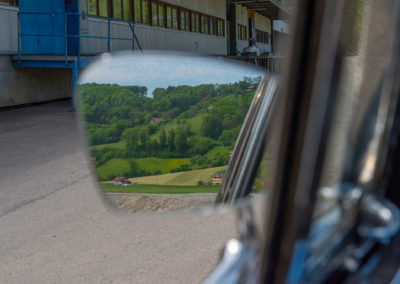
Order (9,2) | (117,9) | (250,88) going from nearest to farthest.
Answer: (250,88) → (9,2) → (117,9)

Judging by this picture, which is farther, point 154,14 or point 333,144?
point 154,14

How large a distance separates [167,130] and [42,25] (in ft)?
43.3

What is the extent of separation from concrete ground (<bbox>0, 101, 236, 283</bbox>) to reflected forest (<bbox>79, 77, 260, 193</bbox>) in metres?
1.59

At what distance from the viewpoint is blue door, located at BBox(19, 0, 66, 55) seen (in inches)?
510

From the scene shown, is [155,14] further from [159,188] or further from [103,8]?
[159,188]

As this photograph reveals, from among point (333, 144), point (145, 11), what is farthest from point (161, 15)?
point (333, 144)

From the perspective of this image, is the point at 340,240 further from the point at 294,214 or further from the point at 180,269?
the point at 180,269

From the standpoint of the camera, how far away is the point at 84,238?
3754 millimetres

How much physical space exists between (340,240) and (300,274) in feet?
0.40

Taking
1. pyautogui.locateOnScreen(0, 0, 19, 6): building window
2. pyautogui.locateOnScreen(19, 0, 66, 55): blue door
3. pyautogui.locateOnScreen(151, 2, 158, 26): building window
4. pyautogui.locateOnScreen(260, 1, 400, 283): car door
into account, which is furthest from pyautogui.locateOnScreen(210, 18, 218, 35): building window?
pyautogui.locateOnScreen(260, 1, 400, 283): car door

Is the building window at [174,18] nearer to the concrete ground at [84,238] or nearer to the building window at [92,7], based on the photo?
the building window at [92,7]

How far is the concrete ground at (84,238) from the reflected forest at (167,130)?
159 centimetres

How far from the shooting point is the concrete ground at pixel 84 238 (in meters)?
3.15

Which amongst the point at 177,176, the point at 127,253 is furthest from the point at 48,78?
the point at 177,176
